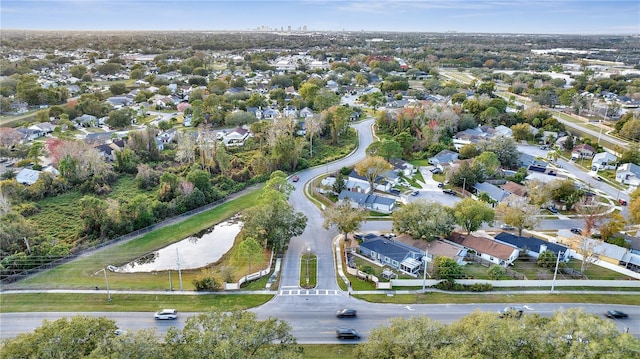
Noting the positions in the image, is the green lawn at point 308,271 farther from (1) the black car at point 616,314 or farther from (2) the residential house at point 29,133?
(2) the residential house at point 29,133

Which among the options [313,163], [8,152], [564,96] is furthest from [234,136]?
[564,96]

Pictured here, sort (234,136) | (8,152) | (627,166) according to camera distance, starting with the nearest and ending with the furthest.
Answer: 1. (627,166)
2. (8,152)
3. (234,136)

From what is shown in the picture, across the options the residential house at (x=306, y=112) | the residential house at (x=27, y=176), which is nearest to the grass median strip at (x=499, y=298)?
the residential house at (x=27, y=176)

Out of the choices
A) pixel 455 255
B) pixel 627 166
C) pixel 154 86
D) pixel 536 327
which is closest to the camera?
pixel 536 327

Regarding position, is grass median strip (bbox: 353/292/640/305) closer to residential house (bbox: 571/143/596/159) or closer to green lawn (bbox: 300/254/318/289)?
green lawn (bbox: 300/254/318/289)

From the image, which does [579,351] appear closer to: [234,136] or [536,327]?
[536,327]

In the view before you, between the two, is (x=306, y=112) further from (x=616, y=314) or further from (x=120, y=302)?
(x=616, y=314)

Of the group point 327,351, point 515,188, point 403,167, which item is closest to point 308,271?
point 327,351
